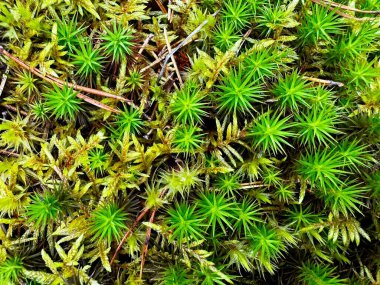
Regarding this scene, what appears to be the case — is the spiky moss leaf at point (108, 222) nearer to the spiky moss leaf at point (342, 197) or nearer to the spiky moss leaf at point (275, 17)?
the spiky moss leaf at point (342, 197)

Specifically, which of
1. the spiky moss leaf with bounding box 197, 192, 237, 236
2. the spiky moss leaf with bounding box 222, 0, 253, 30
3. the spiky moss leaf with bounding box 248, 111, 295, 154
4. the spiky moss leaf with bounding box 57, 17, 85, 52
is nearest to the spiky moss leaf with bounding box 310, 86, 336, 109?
the spiky moss leaf with bounding box 248, 111, 295, 154

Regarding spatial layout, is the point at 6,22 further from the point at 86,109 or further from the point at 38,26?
the point at 86,109

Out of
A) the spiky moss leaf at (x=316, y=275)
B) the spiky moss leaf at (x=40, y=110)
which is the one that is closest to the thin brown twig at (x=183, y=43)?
the spiky moss leaf at (x=40, y=110)

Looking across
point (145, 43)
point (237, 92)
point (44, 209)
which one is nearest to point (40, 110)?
point (44, 209)

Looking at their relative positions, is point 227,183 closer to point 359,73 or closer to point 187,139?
point 187,139

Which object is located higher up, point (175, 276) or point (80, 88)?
point (80, 88)

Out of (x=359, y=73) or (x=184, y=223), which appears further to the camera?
(x=359, y=73)

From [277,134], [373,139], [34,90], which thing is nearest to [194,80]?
[277,134]
